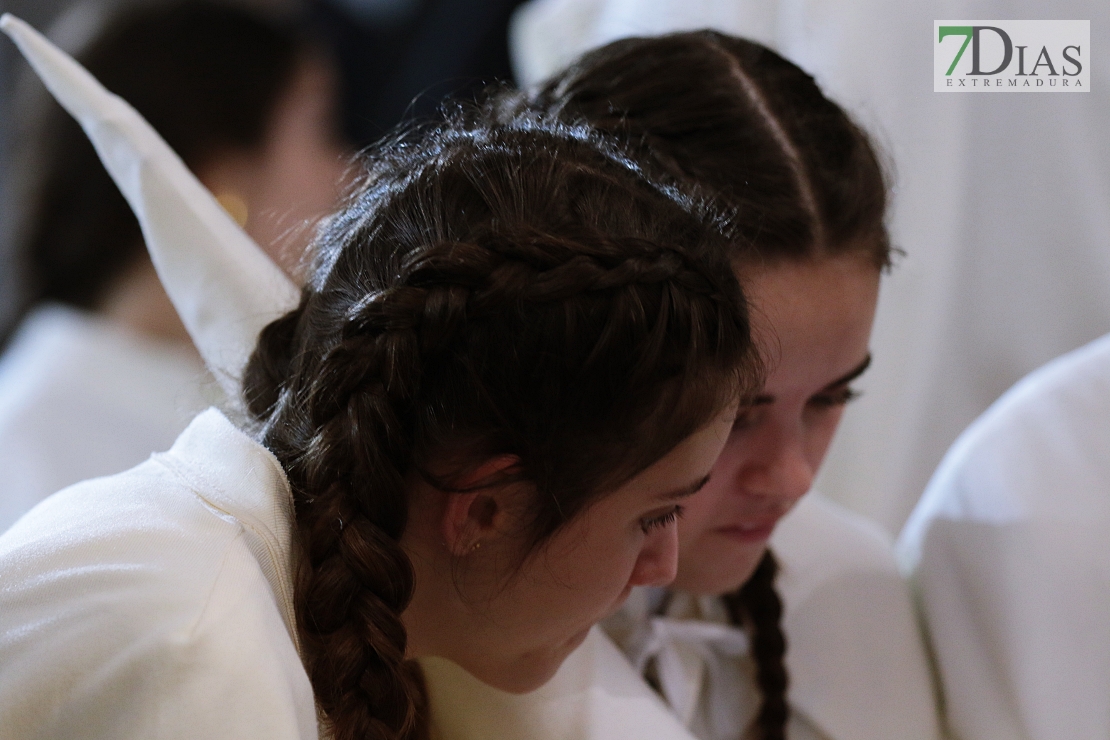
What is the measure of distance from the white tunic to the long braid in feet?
1.46

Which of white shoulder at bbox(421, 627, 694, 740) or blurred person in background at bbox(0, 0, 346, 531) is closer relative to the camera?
white shoulder at bbox(421, 627, 694, 740)

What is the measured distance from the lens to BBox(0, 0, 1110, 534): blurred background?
1.28 metres

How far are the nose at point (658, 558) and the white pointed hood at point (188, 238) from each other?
0.90 feet

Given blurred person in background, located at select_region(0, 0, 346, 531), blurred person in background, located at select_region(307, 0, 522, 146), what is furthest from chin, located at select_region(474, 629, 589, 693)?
blurred person in background, located at select_region(307, 0, 522, 146)

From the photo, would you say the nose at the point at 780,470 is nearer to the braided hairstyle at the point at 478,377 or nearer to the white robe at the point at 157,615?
the braided hairstyle at the point at 478,377

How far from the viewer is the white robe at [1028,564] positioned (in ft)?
2.68

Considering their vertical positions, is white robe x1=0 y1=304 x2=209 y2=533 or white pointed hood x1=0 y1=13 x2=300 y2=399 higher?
white pointed hood x1=0 y1=13 x2=300 y2=399

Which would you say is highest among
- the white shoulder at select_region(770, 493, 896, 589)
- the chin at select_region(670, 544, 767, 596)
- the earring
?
the earring

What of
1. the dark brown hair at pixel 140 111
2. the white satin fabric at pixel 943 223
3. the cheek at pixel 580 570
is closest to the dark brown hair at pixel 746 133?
the cheek at pixel 580 570

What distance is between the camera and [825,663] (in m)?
0.90

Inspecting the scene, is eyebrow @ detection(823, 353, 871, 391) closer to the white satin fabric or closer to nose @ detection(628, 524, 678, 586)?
nose @ detection(628, 524, 678, 586)

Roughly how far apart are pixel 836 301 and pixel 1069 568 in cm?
28

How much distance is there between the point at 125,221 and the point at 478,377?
44.3 inches

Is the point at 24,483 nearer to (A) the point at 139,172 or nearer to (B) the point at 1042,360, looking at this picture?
(A) the point at 139,172
